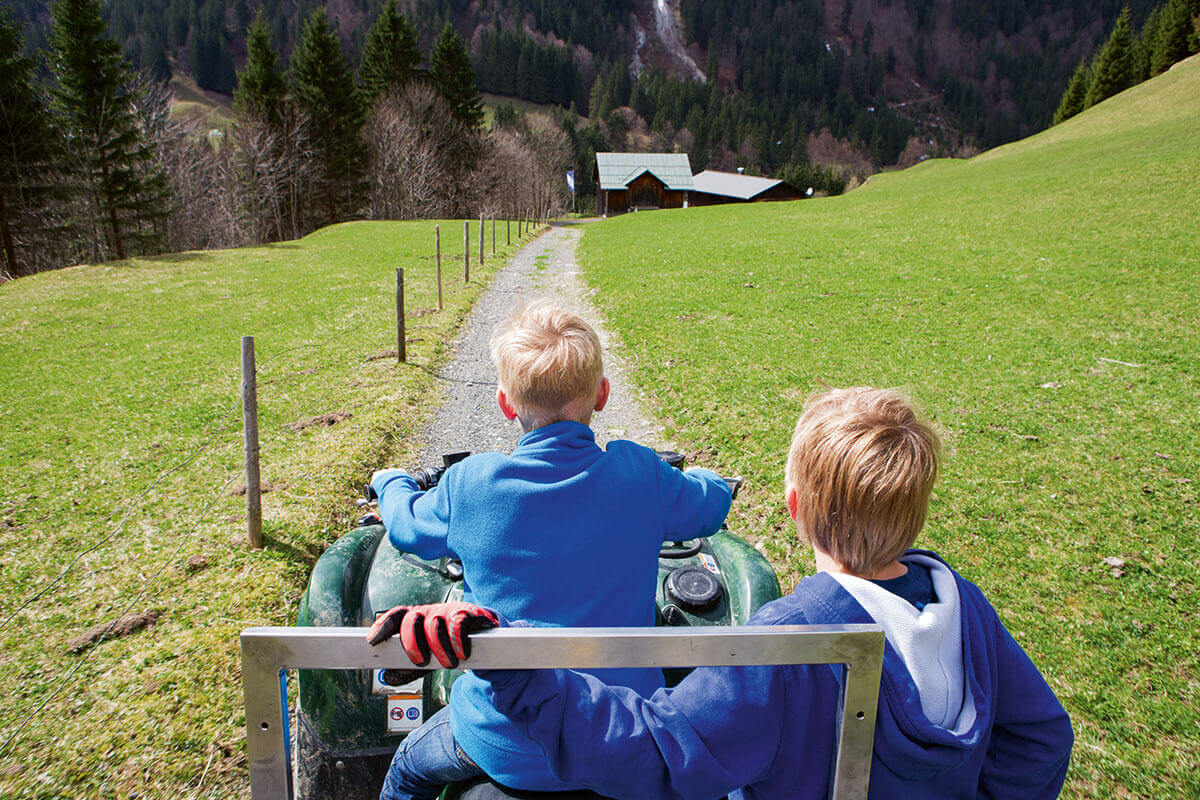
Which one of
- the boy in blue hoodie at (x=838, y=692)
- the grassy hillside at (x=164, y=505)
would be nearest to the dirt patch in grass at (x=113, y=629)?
the grassy hillside at (x=164, y=505)

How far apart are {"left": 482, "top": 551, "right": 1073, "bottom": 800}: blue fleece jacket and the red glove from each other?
0.33 ft

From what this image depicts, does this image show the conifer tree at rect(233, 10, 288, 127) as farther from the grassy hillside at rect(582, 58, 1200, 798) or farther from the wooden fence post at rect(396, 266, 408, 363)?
the wooden fence post at rect(396, 266, 408, 363)

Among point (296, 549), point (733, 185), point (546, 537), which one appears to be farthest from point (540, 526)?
point (733, 185)

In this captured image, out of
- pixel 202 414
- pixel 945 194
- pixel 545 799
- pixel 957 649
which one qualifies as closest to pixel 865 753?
pixel 957 649

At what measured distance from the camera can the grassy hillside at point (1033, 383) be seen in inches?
153

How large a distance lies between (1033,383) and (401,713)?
28.8 ft

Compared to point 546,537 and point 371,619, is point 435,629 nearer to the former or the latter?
point 546,537

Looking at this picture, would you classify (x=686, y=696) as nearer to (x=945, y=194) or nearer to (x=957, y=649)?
(x=957, y=649)

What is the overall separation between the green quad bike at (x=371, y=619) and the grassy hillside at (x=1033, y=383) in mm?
2005

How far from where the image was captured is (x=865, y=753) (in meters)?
1.36

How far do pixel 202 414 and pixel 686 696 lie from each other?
979cm

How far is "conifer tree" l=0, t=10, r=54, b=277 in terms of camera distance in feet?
94.2

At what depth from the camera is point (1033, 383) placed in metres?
8.55

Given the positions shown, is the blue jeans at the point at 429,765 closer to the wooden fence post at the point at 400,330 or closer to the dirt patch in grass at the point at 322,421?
the dirt patch in grass at the point at 322,421
